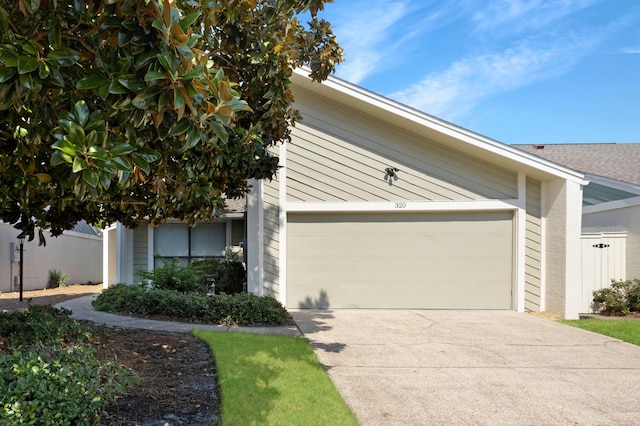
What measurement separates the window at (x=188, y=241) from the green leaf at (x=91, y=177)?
10.8 metres

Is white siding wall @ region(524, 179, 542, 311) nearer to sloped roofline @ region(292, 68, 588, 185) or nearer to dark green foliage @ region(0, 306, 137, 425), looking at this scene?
sloped roofline @ region(292, 68, 588, 185)

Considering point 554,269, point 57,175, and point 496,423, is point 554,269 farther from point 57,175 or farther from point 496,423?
point 57,175

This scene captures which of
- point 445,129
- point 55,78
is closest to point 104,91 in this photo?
point 55,78

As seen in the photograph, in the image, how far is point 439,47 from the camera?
9.70 m

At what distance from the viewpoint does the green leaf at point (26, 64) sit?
2094mm

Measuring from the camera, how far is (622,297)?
9578 millimetres

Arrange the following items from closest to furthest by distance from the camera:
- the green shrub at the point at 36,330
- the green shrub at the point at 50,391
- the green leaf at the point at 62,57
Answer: the green leaf at the point at 62,57
the green shrub at the point at 50,391
the green shrub at the point at 36,330

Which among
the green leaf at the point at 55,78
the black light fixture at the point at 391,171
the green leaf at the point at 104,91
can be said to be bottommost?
the green leaf at the point at 104,91

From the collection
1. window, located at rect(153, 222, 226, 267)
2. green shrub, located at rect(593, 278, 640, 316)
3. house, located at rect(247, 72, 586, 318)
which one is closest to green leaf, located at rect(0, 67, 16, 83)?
house, located at rect(247, 72, 586, 318)

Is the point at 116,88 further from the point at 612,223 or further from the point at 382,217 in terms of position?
the point at 612,223

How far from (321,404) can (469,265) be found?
7.09m

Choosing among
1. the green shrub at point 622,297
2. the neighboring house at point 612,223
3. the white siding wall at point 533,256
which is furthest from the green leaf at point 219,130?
the green shrub at point 622,297

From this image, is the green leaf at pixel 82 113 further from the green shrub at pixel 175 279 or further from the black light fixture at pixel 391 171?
the black light fixture at pixel 391 171

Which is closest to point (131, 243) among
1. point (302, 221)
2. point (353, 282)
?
point (302, 221)
